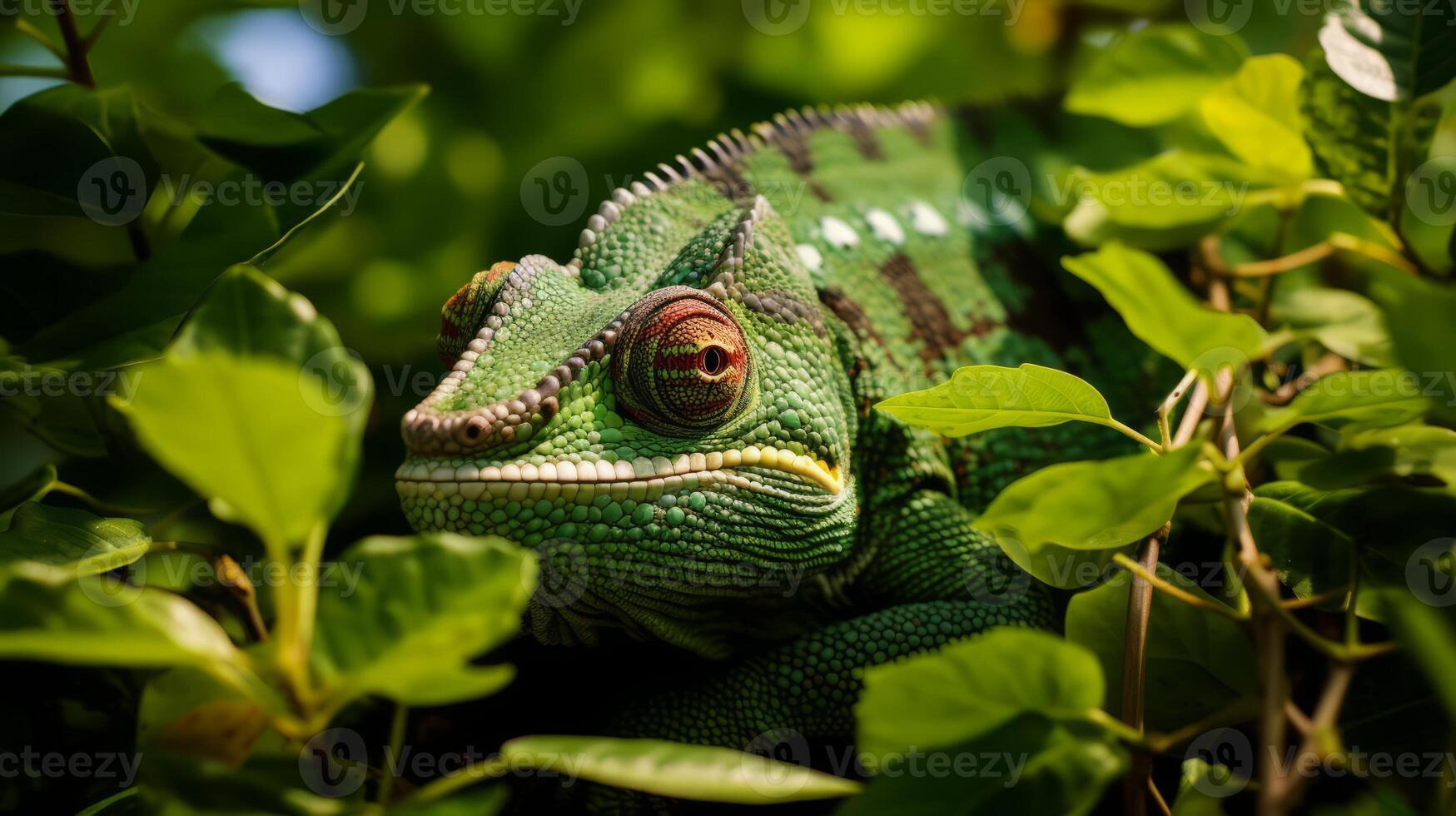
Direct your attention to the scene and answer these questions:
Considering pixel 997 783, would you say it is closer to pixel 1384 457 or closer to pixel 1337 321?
pixel 1384 457

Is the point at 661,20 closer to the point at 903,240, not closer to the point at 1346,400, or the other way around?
the point at 903,240

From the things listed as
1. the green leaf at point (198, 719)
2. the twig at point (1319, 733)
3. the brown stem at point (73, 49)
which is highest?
the brown stem at point (73, 49)

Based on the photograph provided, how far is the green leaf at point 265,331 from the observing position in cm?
102

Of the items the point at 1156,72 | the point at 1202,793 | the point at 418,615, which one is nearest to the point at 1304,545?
the point at 1202,793

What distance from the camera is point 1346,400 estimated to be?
1.32m

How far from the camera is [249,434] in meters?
0.90

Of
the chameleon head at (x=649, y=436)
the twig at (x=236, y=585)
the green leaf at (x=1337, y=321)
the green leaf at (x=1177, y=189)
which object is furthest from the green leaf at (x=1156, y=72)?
the twig at (x=236, y=585)

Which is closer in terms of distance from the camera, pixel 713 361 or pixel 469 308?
pixel 713 361

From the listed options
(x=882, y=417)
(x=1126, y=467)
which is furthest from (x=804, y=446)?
(x=1126, y=467)

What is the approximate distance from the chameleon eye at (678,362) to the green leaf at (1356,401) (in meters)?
0.92

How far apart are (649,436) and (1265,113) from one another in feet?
4.66

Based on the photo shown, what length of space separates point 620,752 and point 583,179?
238cm

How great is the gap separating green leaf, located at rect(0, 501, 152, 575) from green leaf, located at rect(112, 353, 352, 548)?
2.14 feet

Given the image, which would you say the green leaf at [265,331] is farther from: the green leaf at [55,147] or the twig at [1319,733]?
the green leaf at [55,147]
